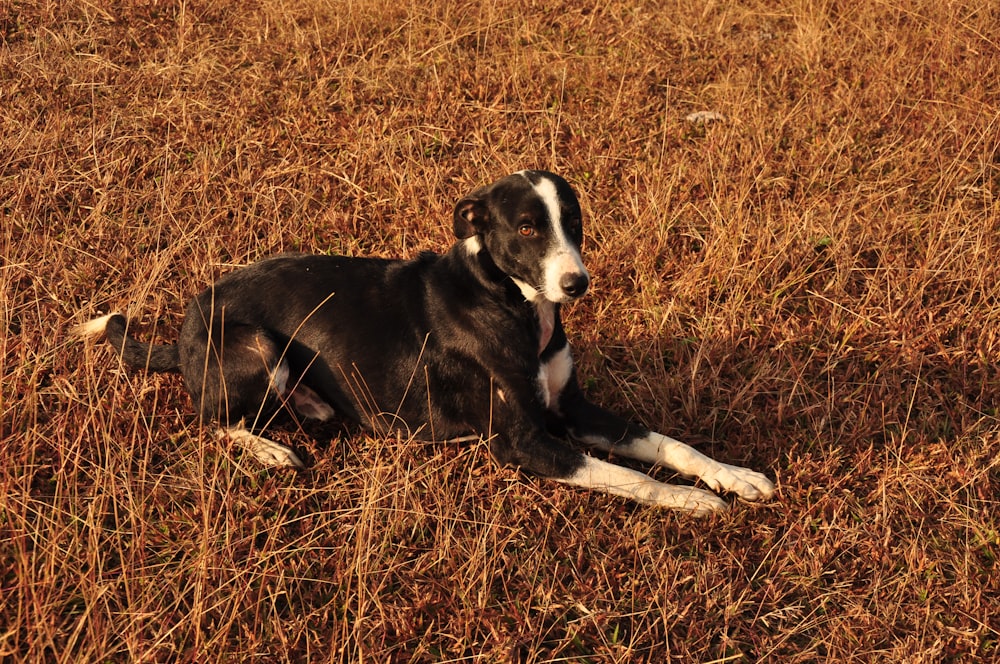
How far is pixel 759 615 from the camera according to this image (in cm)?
348

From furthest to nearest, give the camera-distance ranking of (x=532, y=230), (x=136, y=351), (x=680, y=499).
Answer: (x=136, y=351) < (x=680, y=499) < (x=532, y=230)

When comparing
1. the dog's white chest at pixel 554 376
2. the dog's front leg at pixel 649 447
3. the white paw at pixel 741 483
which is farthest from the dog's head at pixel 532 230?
the white paw at pixel 741 483

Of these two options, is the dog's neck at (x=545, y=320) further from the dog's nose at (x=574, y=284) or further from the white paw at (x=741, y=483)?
the white paw at (x=741, y=483)

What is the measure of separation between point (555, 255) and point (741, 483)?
1.36m

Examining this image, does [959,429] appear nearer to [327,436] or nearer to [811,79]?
[327,436]

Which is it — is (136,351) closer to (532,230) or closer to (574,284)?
(532,230)

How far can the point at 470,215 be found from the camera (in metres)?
Answer: 3.87

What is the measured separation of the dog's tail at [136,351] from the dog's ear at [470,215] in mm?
1568

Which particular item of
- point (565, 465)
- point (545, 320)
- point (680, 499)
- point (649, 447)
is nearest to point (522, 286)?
point (545, 320)

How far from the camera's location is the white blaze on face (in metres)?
3.62

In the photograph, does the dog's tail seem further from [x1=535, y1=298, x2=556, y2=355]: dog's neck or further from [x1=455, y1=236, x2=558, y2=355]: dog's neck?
[x1=535, y1=298, x2=556, y2=355]: dog's neck

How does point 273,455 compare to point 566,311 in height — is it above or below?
below

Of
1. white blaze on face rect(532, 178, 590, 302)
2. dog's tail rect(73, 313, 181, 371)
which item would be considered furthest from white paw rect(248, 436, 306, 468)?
white blaze on face rect(532, 178, 590, 302)

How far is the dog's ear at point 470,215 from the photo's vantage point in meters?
3.85
